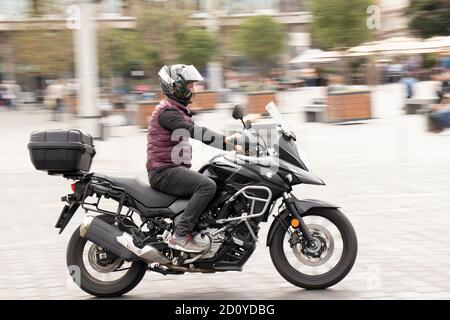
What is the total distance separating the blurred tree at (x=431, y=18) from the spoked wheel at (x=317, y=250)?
52291 mm

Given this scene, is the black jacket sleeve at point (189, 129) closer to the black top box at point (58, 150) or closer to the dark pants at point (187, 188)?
the dark pants at point (187, 188)

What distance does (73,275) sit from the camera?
6051mm

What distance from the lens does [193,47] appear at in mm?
34938

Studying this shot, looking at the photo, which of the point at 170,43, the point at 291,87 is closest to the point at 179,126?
the point at 170,43

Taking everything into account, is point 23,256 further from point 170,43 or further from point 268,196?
point 170,43

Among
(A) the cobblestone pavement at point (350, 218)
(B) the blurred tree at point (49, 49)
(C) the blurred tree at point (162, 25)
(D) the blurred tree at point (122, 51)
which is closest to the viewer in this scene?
(A) the cobblestone pavement at point (350, 218)

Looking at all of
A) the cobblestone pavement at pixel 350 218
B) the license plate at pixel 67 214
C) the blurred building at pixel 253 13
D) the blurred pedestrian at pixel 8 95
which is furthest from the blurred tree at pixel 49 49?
the license plate at pixel 67 214

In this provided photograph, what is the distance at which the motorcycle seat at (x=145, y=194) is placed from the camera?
5.95 meters

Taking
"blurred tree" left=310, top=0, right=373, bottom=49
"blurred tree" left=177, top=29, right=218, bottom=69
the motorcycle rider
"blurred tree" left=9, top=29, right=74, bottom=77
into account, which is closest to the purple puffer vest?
the motorcycle rider

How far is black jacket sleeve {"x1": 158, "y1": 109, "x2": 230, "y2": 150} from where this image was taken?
5.76 meters

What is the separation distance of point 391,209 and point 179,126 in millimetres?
4512

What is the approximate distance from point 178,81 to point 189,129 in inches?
14.3

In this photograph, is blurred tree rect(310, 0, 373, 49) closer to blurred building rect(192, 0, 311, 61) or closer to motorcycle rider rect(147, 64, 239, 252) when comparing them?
blurred building rect(192, 0, 311, 61)
